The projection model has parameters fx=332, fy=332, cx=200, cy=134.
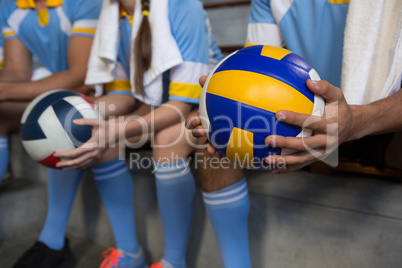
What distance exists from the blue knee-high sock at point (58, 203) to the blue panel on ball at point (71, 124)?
0.34 meters

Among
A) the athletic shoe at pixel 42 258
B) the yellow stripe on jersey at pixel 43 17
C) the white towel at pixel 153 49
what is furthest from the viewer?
the yellow stripe on jersey at pixel 43 17

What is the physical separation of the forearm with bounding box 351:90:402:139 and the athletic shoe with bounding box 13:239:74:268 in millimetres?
1031

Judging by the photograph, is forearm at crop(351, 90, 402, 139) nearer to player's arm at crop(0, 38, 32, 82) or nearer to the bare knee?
the bare knee

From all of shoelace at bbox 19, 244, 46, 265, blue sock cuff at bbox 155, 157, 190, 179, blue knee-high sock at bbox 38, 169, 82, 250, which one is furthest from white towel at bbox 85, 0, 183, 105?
shoelace at bbox 19, 244, 46, 265

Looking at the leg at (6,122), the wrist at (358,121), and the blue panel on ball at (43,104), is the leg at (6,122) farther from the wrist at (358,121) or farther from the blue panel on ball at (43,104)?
the wrist at (358,121)

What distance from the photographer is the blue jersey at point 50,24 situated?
1355 millimetres

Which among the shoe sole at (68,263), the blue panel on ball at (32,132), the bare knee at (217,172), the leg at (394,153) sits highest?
the blue panel on ball at (32,132)

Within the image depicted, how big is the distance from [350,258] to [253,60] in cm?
64

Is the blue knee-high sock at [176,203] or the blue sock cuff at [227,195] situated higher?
the blue sock cuff at [227,195]

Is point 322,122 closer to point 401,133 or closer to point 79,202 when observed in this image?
point 401,133

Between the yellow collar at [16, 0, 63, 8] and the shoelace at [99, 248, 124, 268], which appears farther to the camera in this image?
the yellow collar at [16, 0, 63, 8]

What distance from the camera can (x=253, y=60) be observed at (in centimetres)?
65

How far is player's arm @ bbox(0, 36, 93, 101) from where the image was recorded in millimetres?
1197

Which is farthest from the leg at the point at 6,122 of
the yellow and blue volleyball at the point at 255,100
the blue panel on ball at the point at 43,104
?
the yellow and blue volleyball at the point at 255,100
